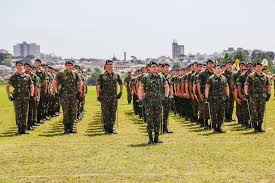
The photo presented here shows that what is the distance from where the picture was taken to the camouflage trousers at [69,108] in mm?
19281

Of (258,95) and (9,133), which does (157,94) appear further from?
(9,133)

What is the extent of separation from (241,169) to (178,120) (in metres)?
13.6

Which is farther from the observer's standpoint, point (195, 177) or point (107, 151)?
point (107, 151)

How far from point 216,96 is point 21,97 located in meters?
6.22

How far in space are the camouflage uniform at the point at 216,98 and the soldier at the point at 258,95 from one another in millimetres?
868

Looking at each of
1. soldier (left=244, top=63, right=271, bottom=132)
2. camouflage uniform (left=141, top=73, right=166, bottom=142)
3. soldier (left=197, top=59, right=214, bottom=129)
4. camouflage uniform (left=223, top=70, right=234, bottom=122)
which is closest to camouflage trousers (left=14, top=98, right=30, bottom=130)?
camouflage uniform (left=141, top=73, right=166, bottom=142)

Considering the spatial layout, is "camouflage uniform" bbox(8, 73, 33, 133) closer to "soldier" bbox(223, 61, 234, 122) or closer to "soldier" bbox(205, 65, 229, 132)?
"soldier" bbox(205, 65, 229, 132)

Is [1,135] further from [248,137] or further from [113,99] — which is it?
[248,137]

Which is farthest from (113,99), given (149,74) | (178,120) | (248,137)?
(178,120)

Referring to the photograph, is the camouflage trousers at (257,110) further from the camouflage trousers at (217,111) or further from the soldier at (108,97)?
the soldier at (108,97)

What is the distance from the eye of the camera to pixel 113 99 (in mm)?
19031

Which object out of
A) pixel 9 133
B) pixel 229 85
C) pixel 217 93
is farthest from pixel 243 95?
pixel 9 133

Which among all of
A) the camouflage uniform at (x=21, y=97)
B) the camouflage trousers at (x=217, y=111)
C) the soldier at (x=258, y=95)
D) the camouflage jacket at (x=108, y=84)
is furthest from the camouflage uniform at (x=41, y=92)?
the soldier at (x=258, y=95)

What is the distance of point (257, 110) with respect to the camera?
18250mm
